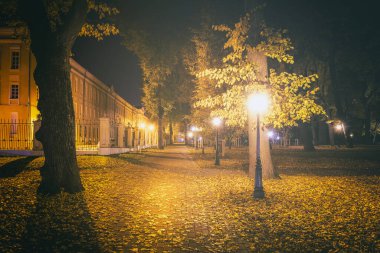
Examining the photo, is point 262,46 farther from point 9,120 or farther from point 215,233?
point 9,120

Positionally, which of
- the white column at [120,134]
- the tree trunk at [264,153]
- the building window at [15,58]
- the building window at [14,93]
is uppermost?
the building window at [15,58]

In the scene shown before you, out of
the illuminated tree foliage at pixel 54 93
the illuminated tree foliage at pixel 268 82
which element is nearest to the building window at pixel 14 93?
the illuminated tree foliage at pixel 54 93

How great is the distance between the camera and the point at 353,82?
1903 inches

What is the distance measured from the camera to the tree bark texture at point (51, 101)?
9.90m

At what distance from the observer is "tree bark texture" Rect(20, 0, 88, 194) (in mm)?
9898

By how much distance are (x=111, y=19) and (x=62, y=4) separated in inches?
116

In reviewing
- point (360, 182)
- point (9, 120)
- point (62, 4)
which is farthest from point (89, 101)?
point (360, 182)

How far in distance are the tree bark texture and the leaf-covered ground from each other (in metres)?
0.69

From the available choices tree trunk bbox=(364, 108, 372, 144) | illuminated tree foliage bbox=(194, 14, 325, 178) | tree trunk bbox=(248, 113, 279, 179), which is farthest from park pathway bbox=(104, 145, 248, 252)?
tree trunk bbox=(364, 108, 372, 144)

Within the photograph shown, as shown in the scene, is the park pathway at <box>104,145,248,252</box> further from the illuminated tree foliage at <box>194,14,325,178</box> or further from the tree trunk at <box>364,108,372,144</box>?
the tree trunk at <box>364,108,372,144</box>

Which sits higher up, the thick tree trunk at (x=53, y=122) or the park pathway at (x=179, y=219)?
the thick tree trunk at (x=53, y=122)

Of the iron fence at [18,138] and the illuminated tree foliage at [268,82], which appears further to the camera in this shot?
the iron fence at [18,138]

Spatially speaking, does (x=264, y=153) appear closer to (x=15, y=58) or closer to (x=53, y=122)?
(x=53, y=122)

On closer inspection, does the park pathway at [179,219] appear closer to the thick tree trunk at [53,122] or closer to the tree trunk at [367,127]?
the thick tree trunk at [53,122]
